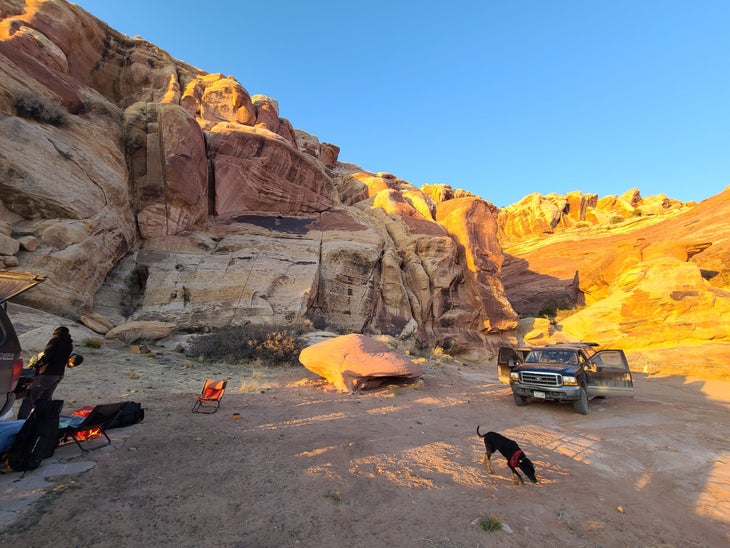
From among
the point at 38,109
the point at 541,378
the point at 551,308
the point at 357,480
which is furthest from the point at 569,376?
the point at 551,308

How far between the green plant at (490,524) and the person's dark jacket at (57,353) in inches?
251

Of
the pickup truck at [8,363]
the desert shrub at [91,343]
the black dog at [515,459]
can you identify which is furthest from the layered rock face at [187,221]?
the black dog at [515,459]

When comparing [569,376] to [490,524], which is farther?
[569,376]

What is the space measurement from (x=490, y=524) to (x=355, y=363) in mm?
6809

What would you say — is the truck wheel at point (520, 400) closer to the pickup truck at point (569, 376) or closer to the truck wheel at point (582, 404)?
the pickup truck at point (569, 376)

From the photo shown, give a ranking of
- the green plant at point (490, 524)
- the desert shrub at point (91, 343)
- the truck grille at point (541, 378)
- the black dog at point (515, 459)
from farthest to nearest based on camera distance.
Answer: the desert shrub at point (91, 343), the truck grille at point (541, 378), the black dog at point (515, 459), the green plant at point (490, 524)

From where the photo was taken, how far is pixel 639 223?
55.0 metres

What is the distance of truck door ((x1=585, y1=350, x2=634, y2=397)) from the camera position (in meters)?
9.93

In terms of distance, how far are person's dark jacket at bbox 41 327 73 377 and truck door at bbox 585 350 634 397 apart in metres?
12.1

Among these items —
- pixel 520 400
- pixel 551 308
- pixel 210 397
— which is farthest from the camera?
pixel 551 308

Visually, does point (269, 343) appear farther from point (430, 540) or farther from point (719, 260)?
point (719, 260)

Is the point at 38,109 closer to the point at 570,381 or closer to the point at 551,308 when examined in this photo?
the point at 570,381

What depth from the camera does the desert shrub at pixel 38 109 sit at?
16078mm

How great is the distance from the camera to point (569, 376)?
8.93m
